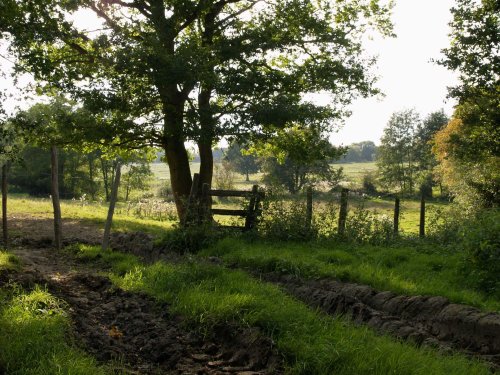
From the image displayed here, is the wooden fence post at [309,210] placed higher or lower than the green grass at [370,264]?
higher

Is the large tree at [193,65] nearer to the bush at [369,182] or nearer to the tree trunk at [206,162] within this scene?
the tree trunk at [206,162]

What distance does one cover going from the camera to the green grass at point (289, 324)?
4.99m

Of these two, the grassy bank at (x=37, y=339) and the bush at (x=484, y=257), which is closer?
the grassy bank at (x=37, y=339)

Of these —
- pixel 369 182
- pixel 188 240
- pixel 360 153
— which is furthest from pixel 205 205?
pixel 360 153

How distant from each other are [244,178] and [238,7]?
8897cm

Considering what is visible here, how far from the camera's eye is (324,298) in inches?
310

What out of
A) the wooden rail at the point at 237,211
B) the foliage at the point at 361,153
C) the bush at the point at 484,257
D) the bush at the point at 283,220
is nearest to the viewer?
the bush at the point at 484,257

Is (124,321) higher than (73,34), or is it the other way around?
(73,34)

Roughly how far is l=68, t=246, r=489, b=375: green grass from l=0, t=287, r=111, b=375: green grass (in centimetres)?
176

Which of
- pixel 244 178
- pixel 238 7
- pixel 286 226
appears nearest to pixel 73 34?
pixel 238 7

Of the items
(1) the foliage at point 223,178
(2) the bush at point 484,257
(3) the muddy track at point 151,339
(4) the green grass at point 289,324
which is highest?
(1) the foliage at point 223,178

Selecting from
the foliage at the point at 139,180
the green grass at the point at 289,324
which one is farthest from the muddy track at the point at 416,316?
the foliage at the point at 139,180

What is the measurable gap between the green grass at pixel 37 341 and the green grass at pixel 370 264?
5.00 metres

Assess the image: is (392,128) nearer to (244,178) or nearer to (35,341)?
(244,178)
